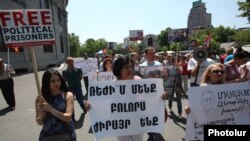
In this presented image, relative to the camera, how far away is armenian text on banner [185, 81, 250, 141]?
3.75m

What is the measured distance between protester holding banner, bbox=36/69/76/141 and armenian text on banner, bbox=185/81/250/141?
5.36 ft

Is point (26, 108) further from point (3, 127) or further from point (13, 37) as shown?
point (13, 37)

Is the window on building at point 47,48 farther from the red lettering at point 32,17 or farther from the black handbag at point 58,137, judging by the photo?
the black handbag at point 58,137

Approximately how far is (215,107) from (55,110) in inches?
85.4

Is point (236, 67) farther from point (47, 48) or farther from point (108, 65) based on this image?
point (47, 48)

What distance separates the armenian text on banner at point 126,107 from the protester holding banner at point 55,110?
42cm

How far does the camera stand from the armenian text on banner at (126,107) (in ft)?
12.4

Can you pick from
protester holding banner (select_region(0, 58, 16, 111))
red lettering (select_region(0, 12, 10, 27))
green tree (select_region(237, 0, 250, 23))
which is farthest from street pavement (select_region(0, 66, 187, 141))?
green tree (select_region(237, 0, 250, 23))

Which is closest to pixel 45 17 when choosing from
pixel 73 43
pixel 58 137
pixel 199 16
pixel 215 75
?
pixel 58 137

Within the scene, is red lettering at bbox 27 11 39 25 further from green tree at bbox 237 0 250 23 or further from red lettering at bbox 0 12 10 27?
green tree at bbox 237 0 250 23

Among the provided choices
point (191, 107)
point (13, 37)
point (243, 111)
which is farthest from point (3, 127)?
point (243, 111)

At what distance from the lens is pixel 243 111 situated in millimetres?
3988

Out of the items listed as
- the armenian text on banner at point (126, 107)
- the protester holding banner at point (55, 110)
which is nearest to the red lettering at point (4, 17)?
the protester holding banner at point (55, 110)

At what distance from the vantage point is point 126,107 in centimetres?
384
